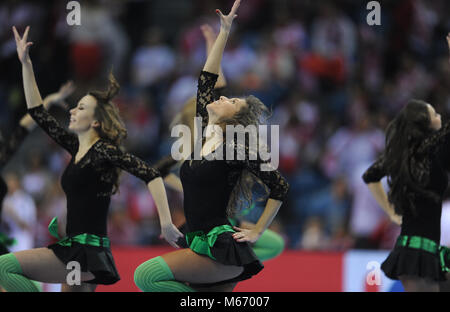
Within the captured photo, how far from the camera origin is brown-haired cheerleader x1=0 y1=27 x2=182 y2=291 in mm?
5164

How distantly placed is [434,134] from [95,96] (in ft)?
7.68

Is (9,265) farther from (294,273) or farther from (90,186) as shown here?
(294,273)

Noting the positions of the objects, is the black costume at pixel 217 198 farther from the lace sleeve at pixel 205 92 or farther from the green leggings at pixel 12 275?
the green leggings at pixel 12 275

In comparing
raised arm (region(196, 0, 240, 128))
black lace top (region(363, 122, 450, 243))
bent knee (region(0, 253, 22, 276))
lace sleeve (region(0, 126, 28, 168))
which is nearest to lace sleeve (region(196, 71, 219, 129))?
raised arm (region(196, 0, 240, 128))

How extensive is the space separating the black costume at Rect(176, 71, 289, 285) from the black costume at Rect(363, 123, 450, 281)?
2.87 feet

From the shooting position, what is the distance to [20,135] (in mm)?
6309

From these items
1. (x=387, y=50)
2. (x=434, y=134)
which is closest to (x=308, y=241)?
(x=387, y=50)

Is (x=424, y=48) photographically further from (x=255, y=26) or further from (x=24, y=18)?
(x=24, y=18)

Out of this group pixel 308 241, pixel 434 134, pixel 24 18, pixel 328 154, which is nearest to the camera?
pixel 434 134

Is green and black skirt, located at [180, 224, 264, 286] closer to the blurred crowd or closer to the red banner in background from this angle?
the red banner in background

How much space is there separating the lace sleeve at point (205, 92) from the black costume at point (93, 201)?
0.55 metres

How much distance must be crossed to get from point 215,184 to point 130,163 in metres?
0.59

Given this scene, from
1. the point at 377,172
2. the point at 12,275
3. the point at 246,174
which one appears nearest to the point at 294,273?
the point at 377,172

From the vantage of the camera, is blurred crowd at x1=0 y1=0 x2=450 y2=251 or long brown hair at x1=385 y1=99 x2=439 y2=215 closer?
long brown hair at x1=385 y1=99 x2=439 y2=215
